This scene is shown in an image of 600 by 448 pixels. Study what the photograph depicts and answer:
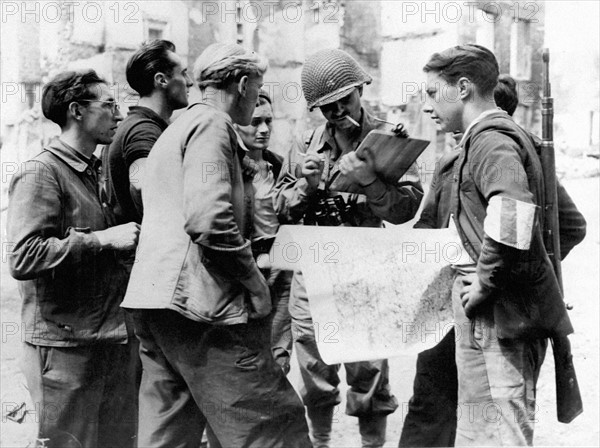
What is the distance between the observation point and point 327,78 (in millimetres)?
3906

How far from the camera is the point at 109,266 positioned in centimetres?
372

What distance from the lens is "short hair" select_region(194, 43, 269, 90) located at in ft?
10.6

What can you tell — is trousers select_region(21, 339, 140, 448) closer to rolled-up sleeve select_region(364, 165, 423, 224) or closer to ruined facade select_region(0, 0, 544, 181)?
rolled-up sleeve select_region(364, 165, 423, 224)

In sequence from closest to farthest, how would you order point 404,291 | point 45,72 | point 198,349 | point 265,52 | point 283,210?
1. point 198,349
2. point 404,291
3. point 283,210
4. point 45,72
5. point 265,52

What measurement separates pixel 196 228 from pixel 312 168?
3.67 ft

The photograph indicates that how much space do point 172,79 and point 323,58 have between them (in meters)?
0.87

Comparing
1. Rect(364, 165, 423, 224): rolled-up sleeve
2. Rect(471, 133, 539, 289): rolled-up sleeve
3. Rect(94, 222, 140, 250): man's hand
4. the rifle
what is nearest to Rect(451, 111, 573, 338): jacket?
Rect(471, 133, 539, 289): rolled-up sleeve

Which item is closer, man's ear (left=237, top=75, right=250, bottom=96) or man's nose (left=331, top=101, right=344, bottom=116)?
man's ear (left=237, top=75, right=250, bottom=96)

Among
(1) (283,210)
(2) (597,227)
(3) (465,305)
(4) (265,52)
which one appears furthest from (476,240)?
(4) (265,52)

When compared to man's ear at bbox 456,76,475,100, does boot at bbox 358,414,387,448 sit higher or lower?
lower

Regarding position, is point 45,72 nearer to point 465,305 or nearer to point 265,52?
point 265,52

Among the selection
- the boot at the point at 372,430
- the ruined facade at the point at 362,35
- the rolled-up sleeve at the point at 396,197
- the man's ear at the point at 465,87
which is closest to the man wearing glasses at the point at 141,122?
the rolled-up sleeve at the point at 396,197

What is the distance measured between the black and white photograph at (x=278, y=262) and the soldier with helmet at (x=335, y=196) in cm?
1

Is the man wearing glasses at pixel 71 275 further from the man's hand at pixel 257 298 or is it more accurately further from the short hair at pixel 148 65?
the man's hand at pixel 257 298
